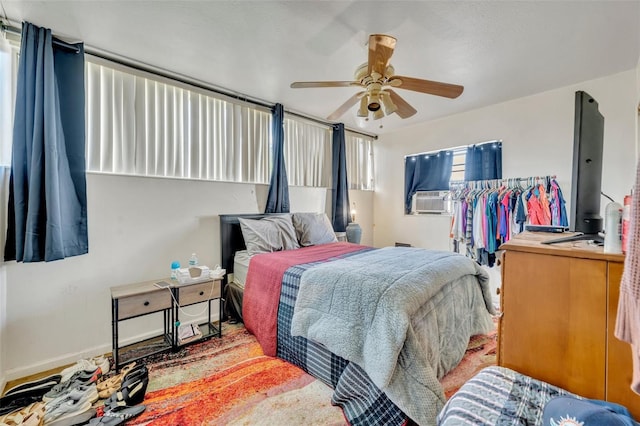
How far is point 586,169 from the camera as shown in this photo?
4.26 ft

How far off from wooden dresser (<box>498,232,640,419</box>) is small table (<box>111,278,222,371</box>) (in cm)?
221

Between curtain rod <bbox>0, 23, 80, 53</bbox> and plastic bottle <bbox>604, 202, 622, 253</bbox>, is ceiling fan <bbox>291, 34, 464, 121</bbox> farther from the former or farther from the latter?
curtain rod <bbox>0, 23, 80, 53</bbox>

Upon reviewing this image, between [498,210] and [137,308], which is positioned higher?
[498,210]

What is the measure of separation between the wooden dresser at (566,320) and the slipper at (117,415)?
6.41 ft

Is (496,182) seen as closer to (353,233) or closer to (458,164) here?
(458,164)

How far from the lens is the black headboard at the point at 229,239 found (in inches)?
118

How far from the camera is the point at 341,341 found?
62.3 inches

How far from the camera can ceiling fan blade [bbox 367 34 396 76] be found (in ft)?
5.34

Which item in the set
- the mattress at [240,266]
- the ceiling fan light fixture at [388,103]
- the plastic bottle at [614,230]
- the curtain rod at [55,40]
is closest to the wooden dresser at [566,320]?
the plastic bottle at [614,230]

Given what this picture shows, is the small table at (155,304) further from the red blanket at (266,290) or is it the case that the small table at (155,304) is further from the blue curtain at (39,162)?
the blue curtain at (39,162)

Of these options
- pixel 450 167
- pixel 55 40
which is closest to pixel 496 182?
pixel 450 167

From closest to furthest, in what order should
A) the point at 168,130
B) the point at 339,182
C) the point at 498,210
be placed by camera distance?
the point at 168,130, the point at 498,210, the point at 339,182

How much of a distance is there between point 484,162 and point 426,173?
844mm

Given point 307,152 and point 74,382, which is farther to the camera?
point 307,152
